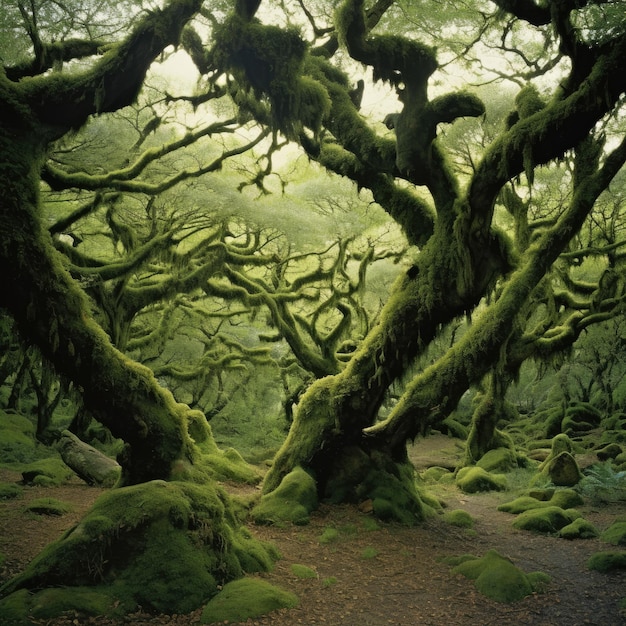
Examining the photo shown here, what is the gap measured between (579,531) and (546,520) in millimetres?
737

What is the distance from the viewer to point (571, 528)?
29.3 feet

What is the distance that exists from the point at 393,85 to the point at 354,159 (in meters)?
1.72

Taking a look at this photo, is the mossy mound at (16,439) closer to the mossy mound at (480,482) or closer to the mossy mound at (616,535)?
the mossy mound at (480,482)

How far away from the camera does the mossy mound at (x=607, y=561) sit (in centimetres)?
711

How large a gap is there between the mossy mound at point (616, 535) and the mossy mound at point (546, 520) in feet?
2.64

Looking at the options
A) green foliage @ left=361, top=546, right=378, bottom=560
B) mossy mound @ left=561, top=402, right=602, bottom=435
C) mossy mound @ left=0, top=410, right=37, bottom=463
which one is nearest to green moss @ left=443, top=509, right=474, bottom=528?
green foliage @ left=361, top=546, right=378, bottom=560

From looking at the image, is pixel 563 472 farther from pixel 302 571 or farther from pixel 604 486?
pixel 302 571

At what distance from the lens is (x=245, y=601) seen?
535 cm

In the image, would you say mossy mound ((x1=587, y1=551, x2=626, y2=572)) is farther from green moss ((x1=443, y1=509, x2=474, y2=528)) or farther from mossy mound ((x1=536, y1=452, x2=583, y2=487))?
mossy mound ((x1=536, y1=452, x2=583, y2=487))

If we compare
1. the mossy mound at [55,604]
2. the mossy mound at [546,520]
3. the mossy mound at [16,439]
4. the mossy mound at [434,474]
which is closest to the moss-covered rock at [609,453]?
the mossy mound at [434,474]

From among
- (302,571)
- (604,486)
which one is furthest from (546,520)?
(302,571)

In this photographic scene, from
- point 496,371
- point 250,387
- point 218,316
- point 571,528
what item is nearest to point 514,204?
point 496,371

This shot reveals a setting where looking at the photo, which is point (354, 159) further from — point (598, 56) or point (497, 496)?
point (497, 496)

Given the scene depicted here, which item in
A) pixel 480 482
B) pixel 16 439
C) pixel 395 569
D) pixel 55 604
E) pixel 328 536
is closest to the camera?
pixel 55 604
